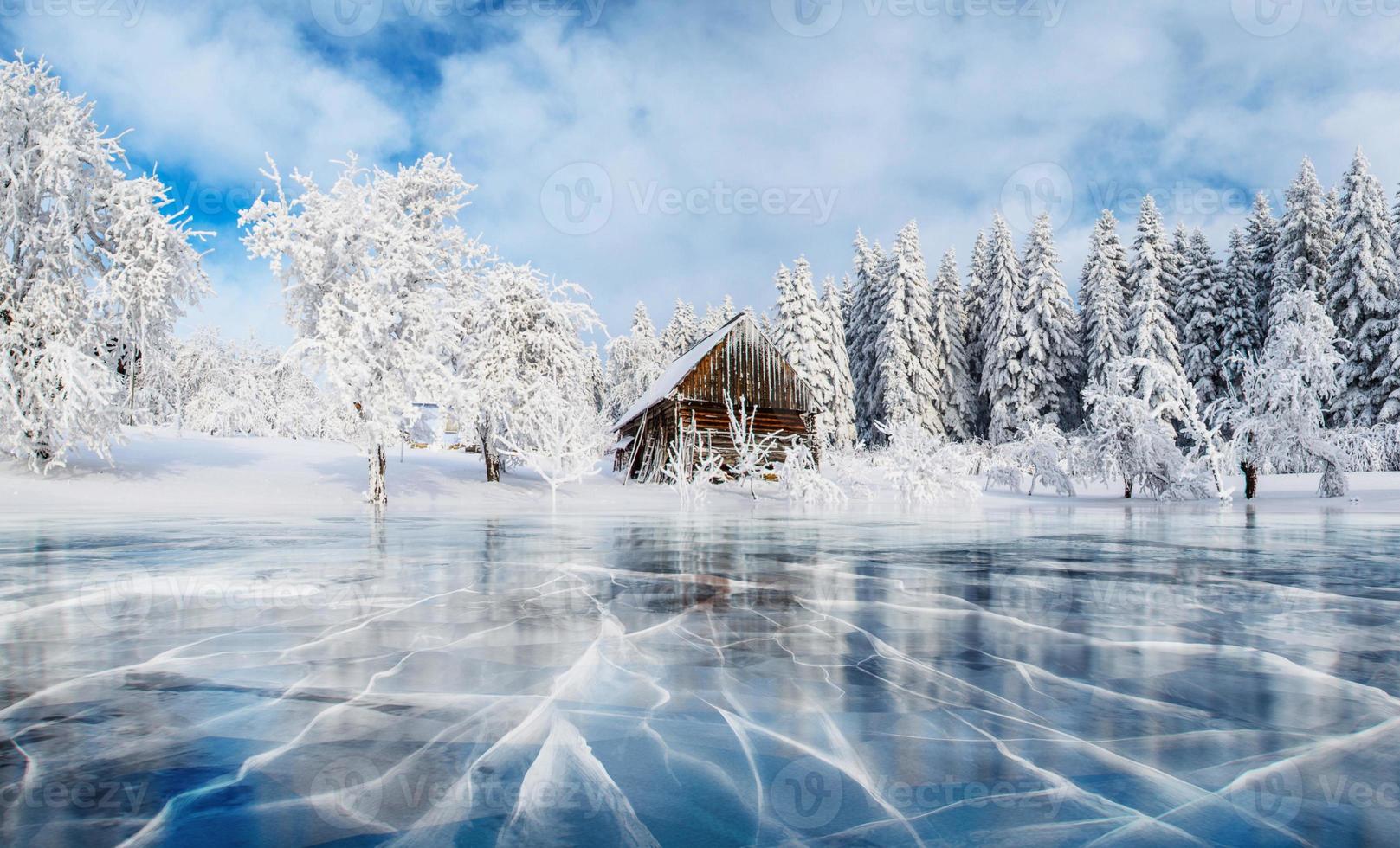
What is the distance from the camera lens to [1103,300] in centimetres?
3809

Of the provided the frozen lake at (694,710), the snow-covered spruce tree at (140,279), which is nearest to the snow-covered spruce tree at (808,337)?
the snow-covered spruce tree at (140,279)

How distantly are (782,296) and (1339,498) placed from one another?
25.8 metres

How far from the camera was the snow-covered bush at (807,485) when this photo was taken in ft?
71.1

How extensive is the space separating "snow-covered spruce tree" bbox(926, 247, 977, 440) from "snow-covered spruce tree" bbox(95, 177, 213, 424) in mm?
35261

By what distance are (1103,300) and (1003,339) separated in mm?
5290

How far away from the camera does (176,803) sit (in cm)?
171

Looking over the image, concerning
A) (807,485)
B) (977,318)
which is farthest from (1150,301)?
(807,485)

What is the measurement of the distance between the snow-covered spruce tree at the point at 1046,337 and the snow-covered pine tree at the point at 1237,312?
→ 6.65 metres

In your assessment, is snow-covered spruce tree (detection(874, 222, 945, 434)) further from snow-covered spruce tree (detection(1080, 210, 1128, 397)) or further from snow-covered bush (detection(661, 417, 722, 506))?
snow-covered bush (detection(661, 417, 722, 506))

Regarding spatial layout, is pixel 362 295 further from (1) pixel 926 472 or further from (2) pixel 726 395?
(1) pixel 926 472

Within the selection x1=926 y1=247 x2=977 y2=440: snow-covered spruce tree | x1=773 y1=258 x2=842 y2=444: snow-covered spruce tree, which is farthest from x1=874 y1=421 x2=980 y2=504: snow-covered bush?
x1=926 y1=247 x2=977 y2=440: snow-covered spruce tree

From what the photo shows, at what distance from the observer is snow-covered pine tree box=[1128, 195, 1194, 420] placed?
A: 35812mm

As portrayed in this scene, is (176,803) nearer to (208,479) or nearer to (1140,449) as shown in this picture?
(208,479)

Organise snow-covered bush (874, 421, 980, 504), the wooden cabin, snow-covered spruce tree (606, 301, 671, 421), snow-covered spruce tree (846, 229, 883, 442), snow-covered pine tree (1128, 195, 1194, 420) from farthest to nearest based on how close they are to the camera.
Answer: snow-covered spruce tree (606, 301, 671, 421) < snow-covered spruce tree (846, 229, 883, 442) < snow-covered pine tree (1128, 195, 1194, 420) < the wooden cabin < snow-covered bush (874, 421, 980, 504)
